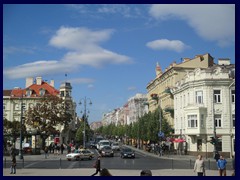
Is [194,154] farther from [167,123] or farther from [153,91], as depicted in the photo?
[153,91]

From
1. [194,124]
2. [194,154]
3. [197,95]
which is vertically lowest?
[194,154]

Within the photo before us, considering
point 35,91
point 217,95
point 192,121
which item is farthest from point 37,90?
point 217,95

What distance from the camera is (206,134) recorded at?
50031mm

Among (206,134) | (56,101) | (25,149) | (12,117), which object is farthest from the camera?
(12,117)

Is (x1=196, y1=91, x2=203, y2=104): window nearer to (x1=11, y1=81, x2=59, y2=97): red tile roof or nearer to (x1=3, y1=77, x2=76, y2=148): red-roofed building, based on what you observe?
(x1=3, y1=77, x2=76, y2=148): red-roofed building

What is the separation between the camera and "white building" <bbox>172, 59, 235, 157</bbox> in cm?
4947

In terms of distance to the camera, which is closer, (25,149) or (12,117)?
(25,149)

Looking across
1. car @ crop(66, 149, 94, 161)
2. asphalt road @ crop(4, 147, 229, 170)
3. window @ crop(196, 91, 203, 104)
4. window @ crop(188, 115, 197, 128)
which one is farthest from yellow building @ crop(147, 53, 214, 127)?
asphalt road @ crop(4, 147, 229, 170)

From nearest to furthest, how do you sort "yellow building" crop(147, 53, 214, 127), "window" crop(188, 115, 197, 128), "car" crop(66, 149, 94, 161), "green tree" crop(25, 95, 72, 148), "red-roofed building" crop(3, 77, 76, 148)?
"car" crop(66, 149, 94, 161) < "window" crop(188, 115, 197, 128) < "green tree" crop(25, 95, 72, 148) < "yellow building" crop(147, 53, 214, 127) < "red-roofed building" crop(3, 77, 76, 148)

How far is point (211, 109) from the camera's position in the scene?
5038cm

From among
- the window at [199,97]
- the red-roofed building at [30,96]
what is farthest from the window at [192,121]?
the red-roofed building at [30,96]

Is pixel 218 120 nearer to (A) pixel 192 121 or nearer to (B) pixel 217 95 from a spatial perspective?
(B) pixel 217 95
